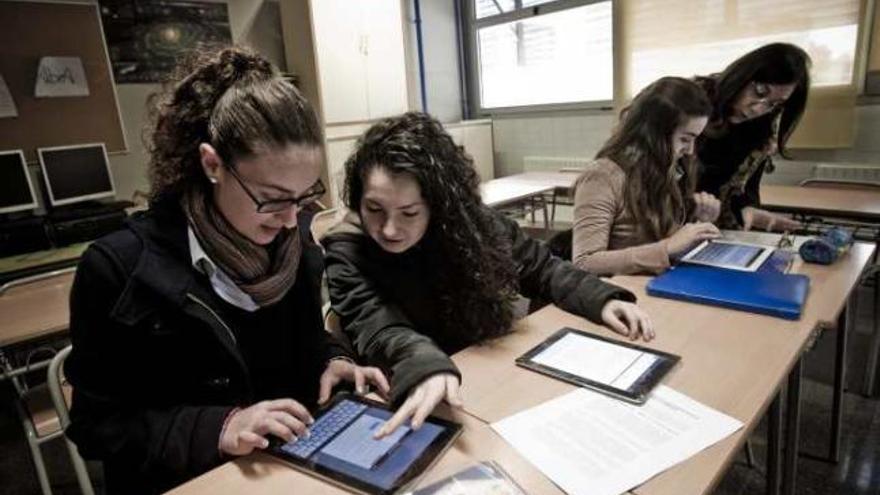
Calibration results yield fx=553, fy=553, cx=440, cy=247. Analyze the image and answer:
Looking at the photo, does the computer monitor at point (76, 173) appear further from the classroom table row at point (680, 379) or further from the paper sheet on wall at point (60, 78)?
the classroom table row at point (680, 379)

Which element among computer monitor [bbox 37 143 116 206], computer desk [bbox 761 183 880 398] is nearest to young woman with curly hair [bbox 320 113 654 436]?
computer desk [bbox 761 183 880 398]

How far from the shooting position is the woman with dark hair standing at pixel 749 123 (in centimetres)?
196

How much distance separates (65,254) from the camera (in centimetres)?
311

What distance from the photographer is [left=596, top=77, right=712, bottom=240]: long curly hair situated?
1.70 m

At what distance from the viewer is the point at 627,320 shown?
124cm

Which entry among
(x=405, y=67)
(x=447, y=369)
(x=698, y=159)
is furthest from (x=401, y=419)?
(x=405, y=67)

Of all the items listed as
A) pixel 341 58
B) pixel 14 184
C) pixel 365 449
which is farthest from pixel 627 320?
pixel 341 58

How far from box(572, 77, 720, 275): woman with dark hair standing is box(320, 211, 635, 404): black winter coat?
1.12ft

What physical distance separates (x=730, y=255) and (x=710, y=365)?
2.30 feet

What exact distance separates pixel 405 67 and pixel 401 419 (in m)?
4.46

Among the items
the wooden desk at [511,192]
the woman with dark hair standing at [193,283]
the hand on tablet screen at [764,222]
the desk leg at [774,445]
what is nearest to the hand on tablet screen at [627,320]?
the desk leg at [774,445]

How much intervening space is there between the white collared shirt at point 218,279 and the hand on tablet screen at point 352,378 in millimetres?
210

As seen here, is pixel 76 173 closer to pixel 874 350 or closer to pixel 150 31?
pixel 150 31

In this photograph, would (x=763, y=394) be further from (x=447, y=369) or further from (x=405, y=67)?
(x=405, y=67)
